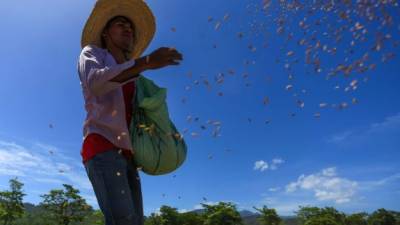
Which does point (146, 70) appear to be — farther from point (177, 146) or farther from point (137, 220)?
point (137, 220)

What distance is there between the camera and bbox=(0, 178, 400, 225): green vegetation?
55969 mm

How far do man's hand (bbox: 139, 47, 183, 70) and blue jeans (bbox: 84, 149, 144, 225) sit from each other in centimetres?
70

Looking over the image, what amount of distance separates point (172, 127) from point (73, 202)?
199 feet

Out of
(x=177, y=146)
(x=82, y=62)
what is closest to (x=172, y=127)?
(x=177, y=146)

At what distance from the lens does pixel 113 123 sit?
2.85 meters

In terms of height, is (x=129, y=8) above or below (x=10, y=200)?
below

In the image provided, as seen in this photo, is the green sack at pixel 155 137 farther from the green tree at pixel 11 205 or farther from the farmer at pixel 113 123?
the green tree at pixel 11 205

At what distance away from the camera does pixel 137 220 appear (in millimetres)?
2797

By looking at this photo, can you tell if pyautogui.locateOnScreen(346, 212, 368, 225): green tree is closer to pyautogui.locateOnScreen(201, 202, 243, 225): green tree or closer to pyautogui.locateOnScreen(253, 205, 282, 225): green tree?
pyautogui.locateOnScreen(253, 205, 282, 225): green tree

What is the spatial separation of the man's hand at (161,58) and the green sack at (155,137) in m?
0.47

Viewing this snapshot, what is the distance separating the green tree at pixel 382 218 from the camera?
93000mm

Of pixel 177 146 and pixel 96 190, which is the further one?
pixel 177 146

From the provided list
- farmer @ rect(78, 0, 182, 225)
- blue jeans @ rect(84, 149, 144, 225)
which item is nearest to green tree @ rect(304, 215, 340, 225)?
farmer @ rect(78, 0, 182, 225)

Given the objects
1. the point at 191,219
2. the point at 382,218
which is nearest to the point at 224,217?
the point at 191,219
